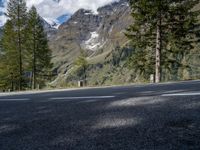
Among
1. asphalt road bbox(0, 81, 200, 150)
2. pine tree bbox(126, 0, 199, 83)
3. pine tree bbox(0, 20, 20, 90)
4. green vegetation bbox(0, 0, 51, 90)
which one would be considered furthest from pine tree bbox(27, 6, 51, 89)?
asphalt road bbox(0, 81, 200, 150)

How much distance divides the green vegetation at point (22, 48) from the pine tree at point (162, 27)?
639 inches

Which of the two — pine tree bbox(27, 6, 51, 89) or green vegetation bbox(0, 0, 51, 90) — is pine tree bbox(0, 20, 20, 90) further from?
pine tree bbox(27, 6, 51, 89)

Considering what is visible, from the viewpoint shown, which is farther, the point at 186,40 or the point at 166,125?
the point at 186,40

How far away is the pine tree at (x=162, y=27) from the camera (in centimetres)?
2347

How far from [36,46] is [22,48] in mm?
2207

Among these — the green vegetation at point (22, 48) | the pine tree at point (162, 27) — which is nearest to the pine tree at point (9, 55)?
the green vegetation at point (22, 48)

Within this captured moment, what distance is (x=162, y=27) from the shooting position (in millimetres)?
23953

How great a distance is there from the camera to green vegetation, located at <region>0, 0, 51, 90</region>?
3553 centimetres

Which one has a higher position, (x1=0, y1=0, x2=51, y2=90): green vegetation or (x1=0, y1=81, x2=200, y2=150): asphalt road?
(x1=0, y1=0, x2=51, y2=90): green vegetation

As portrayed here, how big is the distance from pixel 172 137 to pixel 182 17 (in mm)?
22752

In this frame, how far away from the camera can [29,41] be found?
121 feet

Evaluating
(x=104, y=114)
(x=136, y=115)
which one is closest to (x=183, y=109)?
(x=136, y=115)

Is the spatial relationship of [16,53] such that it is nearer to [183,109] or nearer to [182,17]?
[182,17]

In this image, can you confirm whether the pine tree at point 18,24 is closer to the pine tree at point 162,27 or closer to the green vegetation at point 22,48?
the green vegetation at point 22,48
